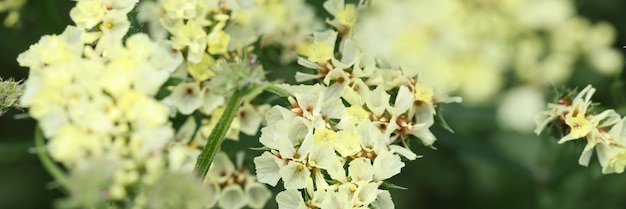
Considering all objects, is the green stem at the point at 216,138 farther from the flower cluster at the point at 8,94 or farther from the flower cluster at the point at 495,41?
the flower cluster at the point at 495,41

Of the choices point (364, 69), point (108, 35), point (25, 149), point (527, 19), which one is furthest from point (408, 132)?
point (527, 19)

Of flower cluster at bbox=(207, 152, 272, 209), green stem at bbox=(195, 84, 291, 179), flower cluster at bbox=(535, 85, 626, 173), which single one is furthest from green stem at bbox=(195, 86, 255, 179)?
flower cluster at bbox=(535, 85, 626, 173)

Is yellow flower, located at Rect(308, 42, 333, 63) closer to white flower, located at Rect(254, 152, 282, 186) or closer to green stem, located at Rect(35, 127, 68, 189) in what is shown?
white flower, located at Rect(254, 152, 282, 186)

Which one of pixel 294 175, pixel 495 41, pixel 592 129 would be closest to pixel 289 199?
pixel 294 175

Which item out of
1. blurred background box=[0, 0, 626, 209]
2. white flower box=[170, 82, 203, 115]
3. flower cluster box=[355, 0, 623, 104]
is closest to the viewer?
white flower box=[170, 82, 203, 115]

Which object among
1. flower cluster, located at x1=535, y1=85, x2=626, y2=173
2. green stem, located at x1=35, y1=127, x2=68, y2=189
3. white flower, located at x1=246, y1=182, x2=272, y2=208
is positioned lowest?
white flower, located at x1=246, y1=182, x2=272, y2=208
